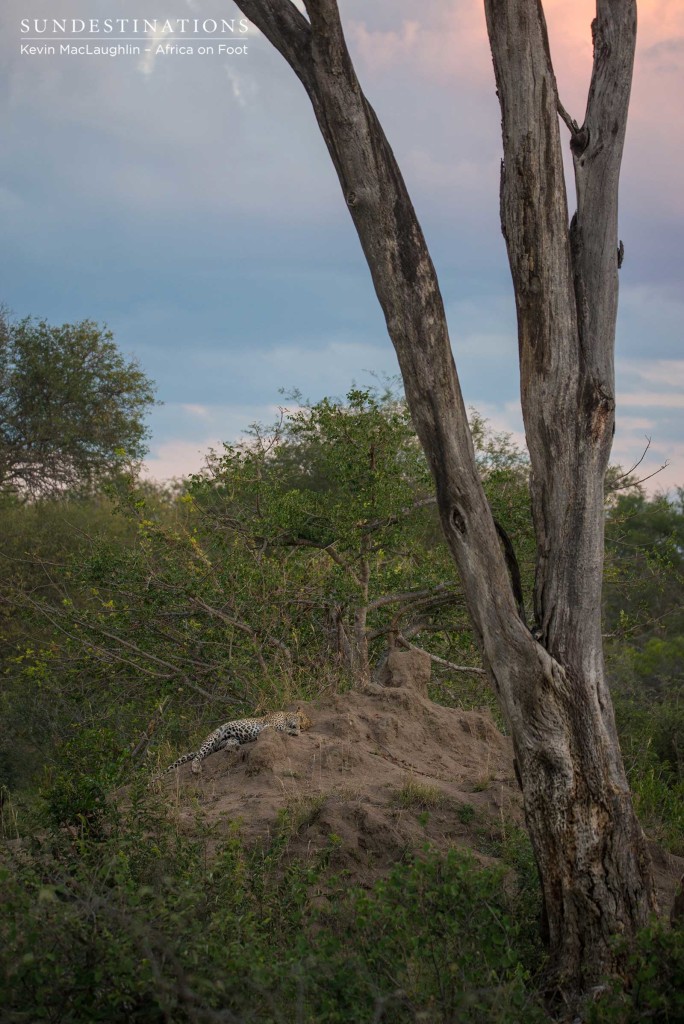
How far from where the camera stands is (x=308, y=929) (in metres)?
4.68

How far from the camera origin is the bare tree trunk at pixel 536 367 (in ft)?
15.1

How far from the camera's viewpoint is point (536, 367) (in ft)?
16.0

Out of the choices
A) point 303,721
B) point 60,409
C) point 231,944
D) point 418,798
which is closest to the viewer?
point 231,944

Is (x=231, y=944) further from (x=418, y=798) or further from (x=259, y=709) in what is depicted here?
(x=259, y=709)

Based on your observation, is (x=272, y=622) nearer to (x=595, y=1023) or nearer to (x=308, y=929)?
(x=308, y=929)

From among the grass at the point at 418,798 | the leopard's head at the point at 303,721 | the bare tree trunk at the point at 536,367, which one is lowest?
the grass at the point at 418,798

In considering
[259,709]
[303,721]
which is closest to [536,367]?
[303,721]

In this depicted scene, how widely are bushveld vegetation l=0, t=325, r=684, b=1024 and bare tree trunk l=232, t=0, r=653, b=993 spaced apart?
831 millimetres

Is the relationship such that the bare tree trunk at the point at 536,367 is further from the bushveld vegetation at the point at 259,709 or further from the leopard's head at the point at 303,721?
the leopard's head at the point at 303,721

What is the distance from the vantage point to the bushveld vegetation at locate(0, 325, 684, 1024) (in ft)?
11.2

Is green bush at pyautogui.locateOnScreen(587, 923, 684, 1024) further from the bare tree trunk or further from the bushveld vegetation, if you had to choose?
the bare tree trunk

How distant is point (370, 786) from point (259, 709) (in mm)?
2191


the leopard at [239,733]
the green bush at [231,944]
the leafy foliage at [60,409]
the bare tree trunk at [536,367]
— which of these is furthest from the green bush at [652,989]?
the leafy foliage at [60,409]

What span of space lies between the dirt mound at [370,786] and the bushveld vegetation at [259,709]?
20 cm
